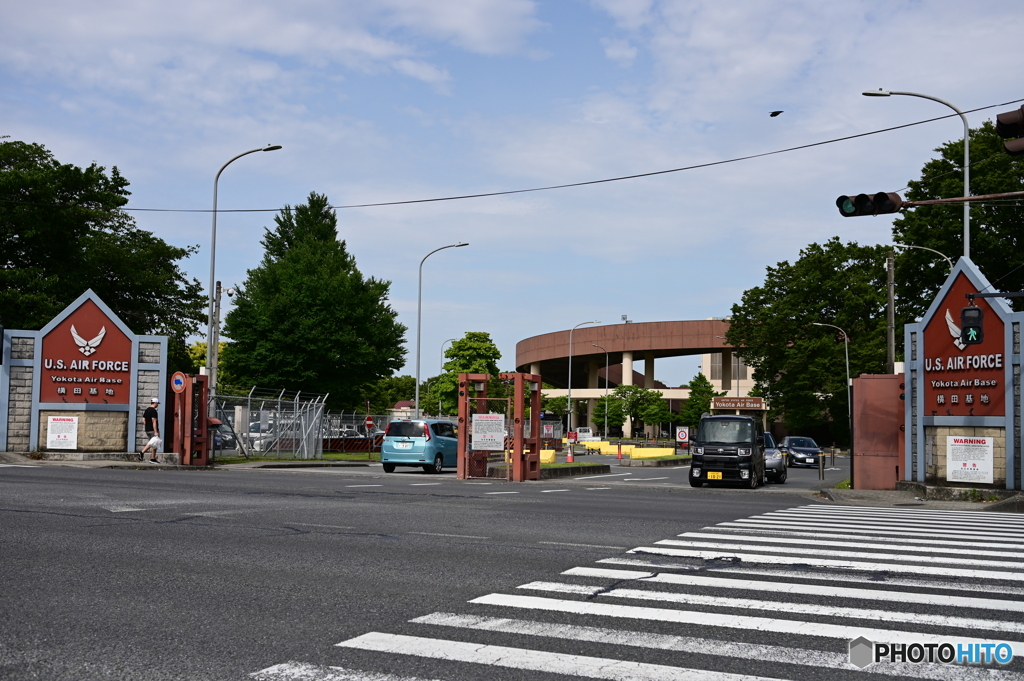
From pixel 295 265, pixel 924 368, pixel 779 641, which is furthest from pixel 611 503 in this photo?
pixel 295 265

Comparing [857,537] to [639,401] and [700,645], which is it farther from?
[639,401]

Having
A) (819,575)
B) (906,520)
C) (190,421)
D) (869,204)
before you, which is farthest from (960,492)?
(190,421)

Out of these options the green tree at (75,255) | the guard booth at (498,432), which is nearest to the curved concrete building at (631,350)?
the green tree at (75,255)

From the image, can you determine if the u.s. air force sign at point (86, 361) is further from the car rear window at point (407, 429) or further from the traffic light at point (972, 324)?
the traffic light at point (972, 324)

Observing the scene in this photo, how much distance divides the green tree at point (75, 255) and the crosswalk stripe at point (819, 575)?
3919 cm

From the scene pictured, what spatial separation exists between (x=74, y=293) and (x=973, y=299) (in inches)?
1646

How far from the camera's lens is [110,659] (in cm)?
534

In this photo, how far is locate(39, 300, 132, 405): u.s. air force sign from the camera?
28.8 m

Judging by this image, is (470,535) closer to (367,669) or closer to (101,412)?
(367,669)

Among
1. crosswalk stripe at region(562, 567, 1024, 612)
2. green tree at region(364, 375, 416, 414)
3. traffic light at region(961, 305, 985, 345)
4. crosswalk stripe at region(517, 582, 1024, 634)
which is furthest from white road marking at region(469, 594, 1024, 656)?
green tree at region(364, 375, 416, 414)

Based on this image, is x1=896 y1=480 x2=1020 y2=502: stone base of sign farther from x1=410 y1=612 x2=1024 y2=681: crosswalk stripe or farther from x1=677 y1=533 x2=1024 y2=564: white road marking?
x1=410 y1=612 x2=1024 y2=681: crosswalk stripe

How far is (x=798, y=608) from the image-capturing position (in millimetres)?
7012

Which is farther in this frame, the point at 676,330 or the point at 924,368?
the point at 676,330

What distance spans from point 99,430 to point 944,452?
937 inches
